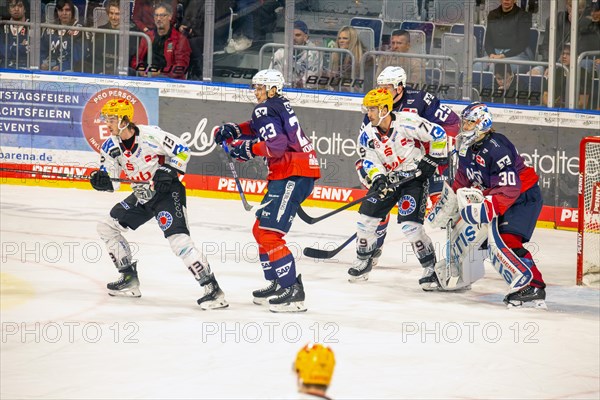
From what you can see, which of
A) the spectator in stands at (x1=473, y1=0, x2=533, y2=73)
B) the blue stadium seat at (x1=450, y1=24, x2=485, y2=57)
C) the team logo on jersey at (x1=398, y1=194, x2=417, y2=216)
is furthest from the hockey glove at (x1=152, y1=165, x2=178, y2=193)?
the spectator in stands at (x1=473, y1=0, x2=533, y2=73)

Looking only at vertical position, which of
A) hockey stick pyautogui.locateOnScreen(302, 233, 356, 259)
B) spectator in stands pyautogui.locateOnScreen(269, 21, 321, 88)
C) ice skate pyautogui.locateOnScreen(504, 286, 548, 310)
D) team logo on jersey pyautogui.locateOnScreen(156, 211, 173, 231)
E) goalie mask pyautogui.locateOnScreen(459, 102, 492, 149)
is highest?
spectator in stands pyautogui.locateOnScreen(269, 21, 321, 88)

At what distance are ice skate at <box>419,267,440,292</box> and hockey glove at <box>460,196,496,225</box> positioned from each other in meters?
0.80

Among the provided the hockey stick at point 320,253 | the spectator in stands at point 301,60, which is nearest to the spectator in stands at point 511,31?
the spectator in stands at point 301,60

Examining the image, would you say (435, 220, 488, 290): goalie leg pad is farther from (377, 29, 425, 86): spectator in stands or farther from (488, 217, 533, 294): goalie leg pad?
(377, 29, 425, 86): spectator in stands

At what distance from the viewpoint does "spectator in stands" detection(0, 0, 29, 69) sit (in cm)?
1189

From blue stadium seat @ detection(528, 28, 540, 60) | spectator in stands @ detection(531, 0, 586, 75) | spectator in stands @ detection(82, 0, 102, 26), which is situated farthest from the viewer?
spectator in stands @ detection(82, 0, 102, 26)

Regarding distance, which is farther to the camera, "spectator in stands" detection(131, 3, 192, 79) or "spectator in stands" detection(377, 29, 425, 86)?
"spectator in stands" detection(131, 3, 192, 79)

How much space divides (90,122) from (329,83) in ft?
8.17

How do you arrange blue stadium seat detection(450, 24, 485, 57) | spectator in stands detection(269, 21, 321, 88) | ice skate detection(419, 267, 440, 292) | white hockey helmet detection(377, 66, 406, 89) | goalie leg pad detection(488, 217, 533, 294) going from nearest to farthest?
goalie leg pad detection(488, 217, 533, 294), ice skate detection(419, 267, 440, 292), white hockey helmet detection(377, 66, 406, 89), blue stadium seat detection(450, 24, 485, 57), spectator in stands detection(269, 21, 321, 88)

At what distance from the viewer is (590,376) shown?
19.6 ft

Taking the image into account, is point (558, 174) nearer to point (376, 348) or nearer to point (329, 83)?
point (329, 83)

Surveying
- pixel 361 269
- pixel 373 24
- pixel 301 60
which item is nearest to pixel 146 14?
pixel 301 60

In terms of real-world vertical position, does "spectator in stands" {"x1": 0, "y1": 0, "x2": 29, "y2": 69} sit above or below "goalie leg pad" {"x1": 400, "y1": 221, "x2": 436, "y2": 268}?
above

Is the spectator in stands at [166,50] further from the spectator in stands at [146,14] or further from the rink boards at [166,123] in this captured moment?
the rink boards at [166,123]
